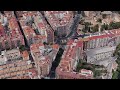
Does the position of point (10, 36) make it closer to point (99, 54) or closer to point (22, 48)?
point (22, 48)

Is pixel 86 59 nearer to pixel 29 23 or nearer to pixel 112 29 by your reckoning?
pixel 112 29

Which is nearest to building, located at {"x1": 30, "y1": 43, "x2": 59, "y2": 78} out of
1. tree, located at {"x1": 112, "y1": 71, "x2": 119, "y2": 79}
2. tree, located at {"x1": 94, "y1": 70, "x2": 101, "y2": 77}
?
tree, located at {"x1": 94, "y1": 70, "x2": 101, "y2": 77}

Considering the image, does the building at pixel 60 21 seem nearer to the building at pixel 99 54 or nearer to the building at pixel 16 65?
the building at pixel 99 54

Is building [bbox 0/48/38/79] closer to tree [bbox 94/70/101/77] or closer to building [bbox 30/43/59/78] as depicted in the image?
building [bbox 30/43/59/78]

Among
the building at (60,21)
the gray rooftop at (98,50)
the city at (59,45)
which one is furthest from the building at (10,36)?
the gray rooftop at (98,50)

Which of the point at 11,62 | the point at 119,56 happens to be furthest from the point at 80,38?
the point at 11,62

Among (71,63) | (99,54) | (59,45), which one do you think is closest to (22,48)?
(59,45)

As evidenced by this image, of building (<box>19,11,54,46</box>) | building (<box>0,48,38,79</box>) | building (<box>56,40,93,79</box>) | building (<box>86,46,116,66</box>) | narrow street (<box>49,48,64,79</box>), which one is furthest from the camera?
building (<box>19,11,54,46</box>)
